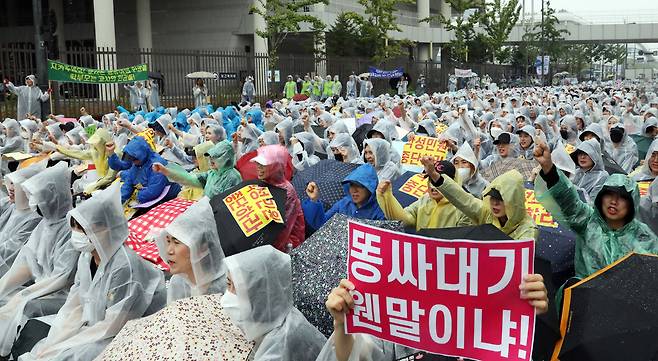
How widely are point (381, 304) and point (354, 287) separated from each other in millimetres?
122

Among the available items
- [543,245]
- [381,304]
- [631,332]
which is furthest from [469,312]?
[543,245]

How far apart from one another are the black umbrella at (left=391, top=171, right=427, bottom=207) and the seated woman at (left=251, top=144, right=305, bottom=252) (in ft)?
2.70

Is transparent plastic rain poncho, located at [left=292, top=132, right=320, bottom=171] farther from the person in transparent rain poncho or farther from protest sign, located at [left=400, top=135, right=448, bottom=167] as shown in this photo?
the person in transparent rain poncho

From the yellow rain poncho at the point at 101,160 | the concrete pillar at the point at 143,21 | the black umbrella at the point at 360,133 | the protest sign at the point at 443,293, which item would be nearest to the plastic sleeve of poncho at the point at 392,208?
the protest sign at the point at 443,293

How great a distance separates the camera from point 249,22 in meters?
38.3

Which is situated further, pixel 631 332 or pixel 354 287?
pixel 631 332

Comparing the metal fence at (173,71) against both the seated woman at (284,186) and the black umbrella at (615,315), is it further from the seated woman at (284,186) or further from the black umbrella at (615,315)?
the black umbrella at (615,315)

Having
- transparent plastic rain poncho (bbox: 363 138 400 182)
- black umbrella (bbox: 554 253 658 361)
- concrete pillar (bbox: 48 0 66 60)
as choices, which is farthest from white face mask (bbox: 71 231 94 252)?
concrete pillar (bbox: 48 0 66 60)

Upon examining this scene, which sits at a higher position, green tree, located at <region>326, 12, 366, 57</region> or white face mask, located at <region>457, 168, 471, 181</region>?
green tree, located at <region>326, 12, 366, 57</region>

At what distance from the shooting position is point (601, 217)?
12.9 feet

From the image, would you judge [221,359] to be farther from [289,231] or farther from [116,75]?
[116,75]

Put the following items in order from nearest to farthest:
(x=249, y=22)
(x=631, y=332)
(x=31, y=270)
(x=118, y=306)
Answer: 1. (x=631, y=332)
2. (x=118, y=306)
3. (x=31, y=270)
4. (x=249, y=22)

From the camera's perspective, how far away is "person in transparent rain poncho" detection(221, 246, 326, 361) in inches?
125

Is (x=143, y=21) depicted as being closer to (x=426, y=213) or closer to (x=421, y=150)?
(x=421, y=150)
